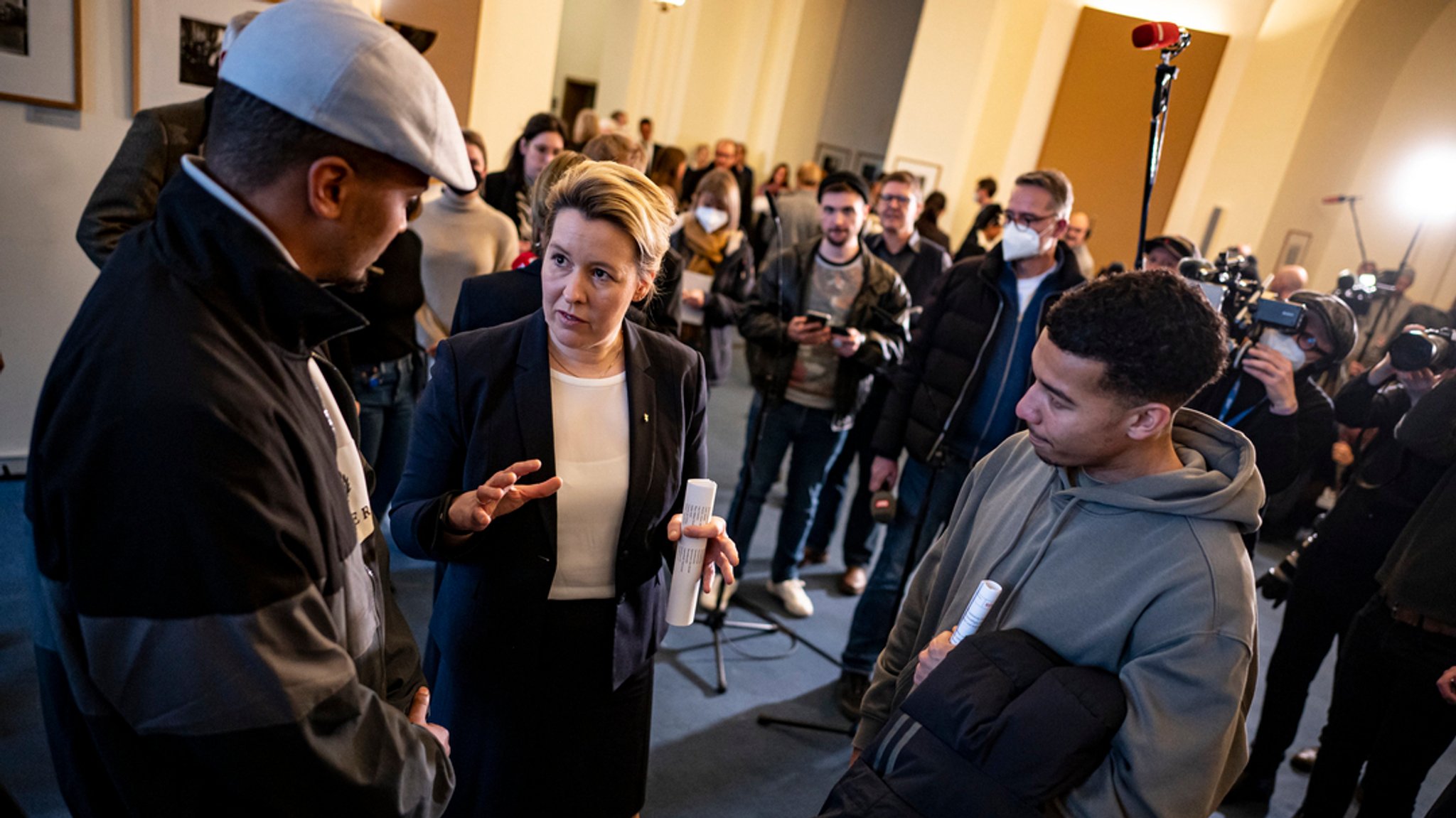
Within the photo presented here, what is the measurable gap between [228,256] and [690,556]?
3.49 feet

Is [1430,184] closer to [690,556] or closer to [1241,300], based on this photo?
[1241,300]

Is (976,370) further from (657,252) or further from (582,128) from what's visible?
(582,128)

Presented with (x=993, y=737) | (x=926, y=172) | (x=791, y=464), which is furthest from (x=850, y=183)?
(x=926, y=172)

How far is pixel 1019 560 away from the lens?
4.90 ft

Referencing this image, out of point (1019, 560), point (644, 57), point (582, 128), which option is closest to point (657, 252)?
point (1019, 560)

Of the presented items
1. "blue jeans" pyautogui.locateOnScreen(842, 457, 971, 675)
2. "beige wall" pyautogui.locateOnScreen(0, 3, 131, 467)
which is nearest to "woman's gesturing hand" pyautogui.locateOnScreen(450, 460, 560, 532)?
"blue jeans" pyautogui.locateOnScreen(842, 457, 971, 675)

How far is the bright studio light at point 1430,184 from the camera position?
8.09 metres

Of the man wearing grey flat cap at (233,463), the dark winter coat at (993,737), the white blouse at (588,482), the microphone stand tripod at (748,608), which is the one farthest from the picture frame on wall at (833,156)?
the man wearing grey flat cap at (233,463)

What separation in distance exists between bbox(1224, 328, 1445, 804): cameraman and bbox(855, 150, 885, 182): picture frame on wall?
31.1 ft

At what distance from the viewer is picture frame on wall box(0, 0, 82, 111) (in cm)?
306

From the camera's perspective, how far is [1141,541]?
135 cm

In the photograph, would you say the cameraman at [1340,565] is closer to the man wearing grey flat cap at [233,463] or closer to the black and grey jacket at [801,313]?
the black and grey jacket at [801,313]

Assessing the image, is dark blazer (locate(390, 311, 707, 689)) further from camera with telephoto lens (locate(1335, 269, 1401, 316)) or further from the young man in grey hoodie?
camera with telephoto lens (locate(1335, 269, 1401, 316))

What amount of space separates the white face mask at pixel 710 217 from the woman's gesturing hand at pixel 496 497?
2.95 metres
